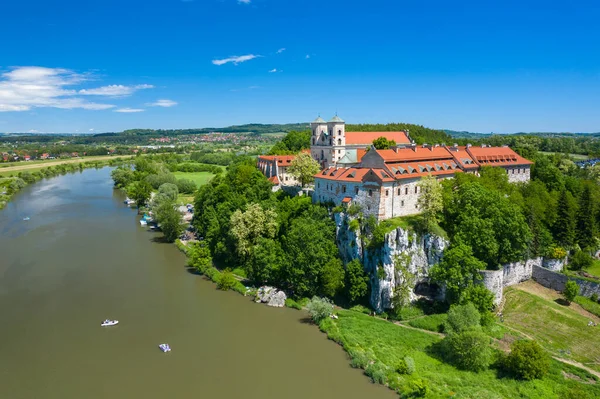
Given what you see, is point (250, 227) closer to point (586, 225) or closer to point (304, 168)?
point (304, 168)

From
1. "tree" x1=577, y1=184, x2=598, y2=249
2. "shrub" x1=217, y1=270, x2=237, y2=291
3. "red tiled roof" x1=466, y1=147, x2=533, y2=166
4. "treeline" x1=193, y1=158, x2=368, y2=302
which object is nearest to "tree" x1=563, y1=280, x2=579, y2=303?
"tree" x1=577, y1=184, x2=598, y2=249

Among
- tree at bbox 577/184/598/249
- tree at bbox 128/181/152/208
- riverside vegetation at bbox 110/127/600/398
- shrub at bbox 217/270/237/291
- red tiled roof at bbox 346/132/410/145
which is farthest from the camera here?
tree at bbox 128/181/152/208

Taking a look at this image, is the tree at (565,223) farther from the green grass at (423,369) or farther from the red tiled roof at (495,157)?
the green grass at (423,369)

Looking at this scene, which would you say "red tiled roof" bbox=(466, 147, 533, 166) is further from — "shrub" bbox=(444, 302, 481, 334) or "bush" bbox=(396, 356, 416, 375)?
"bush" bbox=(396, 356, 416, 375)

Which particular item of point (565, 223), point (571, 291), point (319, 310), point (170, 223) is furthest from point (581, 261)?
point (170, 223)

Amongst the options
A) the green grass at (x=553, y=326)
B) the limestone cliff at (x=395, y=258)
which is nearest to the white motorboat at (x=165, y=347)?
the limestone cliff at (x=395, y=258)

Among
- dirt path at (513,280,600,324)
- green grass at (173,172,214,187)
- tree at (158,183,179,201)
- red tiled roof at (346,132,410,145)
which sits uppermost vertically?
red tiled roof at (346,132,410,145)

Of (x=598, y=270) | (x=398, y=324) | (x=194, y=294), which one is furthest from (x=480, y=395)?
(x=194, y=294)
